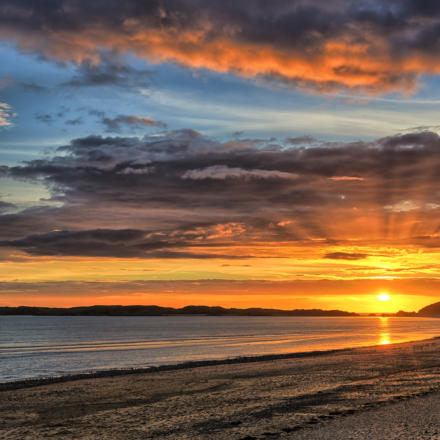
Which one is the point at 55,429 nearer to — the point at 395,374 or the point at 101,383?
the point at 101,383

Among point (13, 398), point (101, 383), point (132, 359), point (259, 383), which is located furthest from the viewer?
point (132, 359)

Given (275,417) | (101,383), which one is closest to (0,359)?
(101,383)

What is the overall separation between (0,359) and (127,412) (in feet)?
135

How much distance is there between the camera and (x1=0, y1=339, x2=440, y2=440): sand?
57.3 ft

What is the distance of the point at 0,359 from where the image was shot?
186ft

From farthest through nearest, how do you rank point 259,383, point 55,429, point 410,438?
point 259,383 < point 55,429 < point 410,438

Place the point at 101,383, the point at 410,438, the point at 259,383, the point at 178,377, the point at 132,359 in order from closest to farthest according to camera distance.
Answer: the point at 410,438 → the point at 259,383 → the point at 101,383 → the point at 178,377 → the point at 132,359

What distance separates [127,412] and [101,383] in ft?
39.3

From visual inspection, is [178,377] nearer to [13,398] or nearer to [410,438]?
[13,398]

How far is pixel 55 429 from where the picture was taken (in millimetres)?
18797

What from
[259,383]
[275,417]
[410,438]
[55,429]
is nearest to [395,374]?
[259,383]

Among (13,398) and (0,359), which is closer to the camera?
(13,398)

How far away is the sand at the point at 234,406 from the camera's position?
687 inches

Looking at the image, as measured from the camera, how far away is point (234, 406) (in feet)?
74.4
